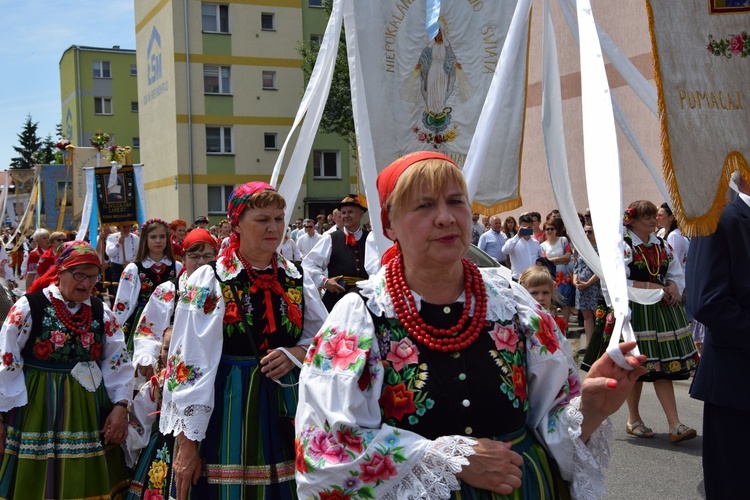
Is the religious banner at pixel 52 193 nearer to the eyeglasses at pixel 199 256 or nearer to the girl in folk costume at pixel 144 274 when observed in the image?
the girl in folk costume at pixel 144 274

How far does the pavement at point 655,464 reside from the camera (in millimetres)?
5277

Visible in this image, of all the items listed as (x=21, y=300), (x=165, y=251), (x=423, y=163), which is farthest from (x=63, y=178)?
(x=423, y=163)

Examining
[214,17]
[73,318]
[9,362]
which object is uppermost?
[214,17]

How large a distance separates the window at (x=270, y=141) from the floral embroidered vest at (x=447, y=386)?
31108 millimetres

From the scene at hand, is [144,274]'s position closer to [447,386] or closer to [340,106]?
[447,386]

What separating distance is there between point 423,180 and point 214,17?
1243 inches

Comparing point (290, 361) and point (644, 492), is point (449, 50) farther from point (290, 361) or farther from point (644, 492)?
point (644, 492)

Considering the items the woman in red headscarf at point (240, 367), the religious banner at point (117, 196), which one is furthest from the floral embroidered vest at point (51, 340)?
the religious banner at point (117, 196)

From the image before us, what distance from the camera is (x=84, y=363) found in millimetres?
4488

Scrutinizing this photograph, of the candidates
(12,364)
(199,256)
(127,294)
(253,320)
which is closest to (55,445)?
(12,364)

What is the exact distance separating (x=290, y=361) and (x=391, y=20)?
2.12m

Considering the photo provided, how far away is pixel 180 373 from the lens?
11.5 ft

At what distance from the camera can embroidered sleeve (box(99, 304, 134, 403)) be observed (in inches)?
180

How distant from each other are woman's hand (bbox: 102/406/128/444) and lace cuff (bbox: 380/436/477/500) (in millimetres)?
2785
